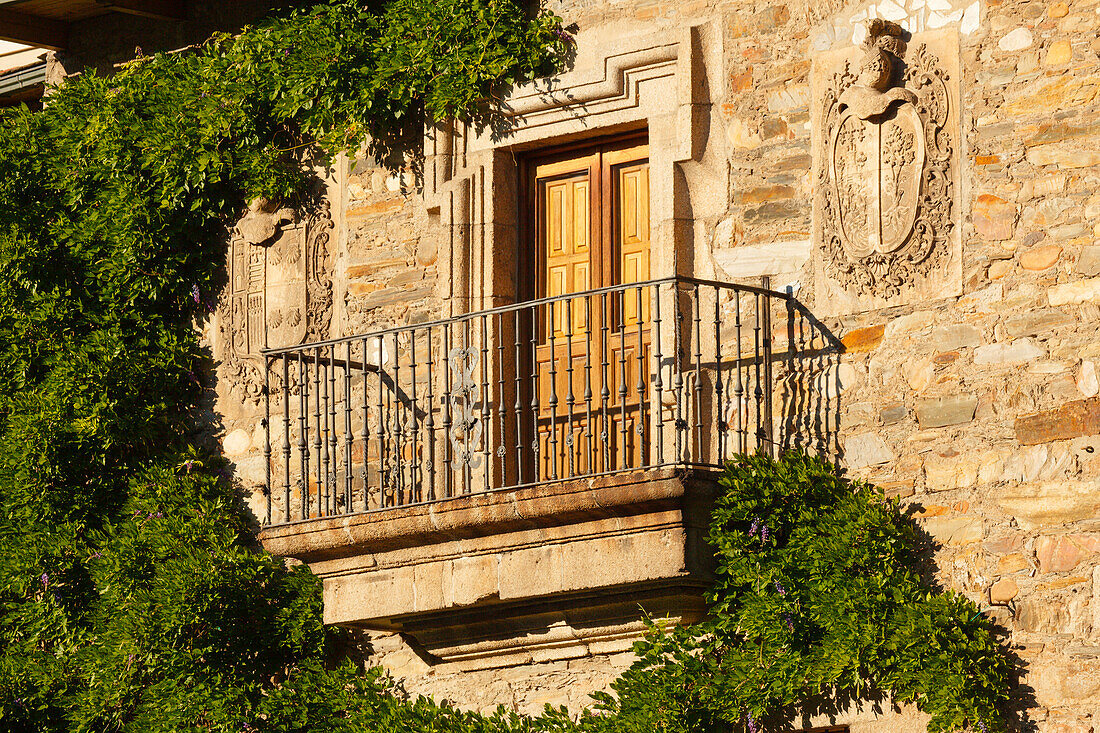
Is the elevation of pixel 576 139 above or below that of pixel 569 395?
above

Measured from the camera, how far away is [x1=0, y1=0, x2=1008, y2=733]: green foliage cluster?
8664 mm

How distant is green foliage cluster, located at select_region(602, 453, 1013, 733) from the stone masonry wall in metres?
0.19

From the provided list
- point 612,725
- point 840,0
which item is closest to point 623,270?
point 840,0

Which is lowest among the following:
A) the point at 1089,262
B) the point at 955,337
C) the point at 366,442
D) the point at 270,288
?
the point at 366,442

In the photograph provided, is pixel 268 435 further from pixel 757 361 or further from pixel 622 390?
pixel 757 361

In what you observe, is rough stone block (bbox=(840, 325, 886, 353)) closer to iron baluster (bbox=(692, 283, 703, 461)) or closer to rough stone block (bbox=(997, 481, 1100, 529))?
iron baluster (bbox=(692, 283, 703, 461))

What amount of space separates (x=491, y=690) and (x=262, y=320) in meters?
2.49

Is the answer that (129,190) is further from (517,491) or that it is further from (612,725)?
(612,725)

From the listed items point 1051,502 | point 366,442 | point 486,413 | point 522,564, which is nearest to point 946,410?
point 1051,502

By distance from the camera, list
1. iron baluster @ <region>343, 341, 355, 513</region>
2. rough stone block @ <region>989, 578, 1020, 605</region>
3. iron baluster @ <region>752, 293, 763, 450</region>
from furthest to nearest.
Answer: iron baluster @ <region>343, 341, 355, 513</region> < iron baluster @ <region>752, 293, 763, 450</region> < rough stone block @ <region>989, 578, 1020, 605</region>

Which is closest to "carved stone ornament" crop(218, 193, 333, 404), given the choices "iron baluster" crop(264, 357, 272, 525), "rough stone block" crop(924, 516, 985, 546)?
"iron baluster" crop(264, 357, 272, 525)

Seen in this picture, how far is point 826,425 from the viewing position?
29.0ft

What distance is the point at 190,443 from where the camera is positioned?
10.9 m

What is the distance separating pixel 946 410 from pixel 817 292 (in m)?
0.83
